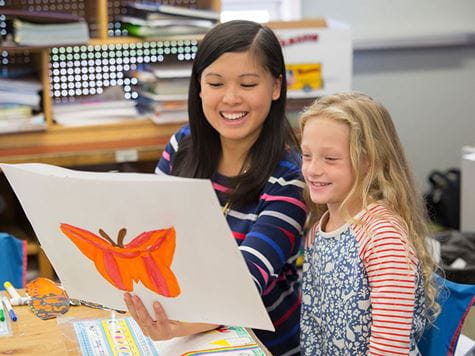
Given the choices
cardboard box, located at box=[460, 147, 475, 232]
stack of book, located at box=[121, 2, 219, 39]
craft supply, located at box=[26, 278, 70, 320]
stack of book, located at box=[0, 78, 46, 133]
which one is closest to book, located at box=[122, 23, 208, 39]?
stack of book, located at box=[121, 2, 219, 39]

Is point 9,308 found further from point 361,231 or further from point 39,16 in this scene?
point 39,16

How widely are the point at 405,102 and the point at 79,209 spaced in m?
3.10

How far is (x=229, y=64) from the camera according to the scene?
1.75 meters

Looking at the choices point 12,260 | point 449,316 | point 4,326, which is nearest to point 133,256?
point 4,326

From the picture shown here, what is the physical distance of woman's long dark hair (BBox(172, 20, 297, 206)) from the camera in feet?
5.77

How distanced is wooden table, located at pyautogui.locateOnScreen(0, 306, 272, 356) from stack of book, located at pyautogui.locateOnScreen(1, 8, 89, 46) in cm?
158

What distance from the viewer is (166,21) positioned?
3.22m

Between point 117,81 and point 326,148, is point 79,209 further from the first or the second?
point 117,81

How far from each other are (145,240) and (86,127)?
198 centimetres

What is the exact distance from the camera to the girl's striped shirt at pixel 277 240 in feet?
5.44

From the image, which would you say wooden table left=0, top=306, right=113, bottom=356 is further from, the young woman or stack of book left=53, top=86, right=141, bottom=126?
stack of book left=53, top=86, right=141, bottom=126

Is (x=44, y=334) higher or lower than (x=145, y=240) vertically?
lower

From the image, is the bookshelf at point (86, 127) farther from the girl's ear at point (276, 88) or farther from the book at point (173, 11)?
the girl's ear at point (276, 88)

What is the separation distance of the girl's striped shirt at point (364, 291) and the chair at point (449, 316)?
0.05m
